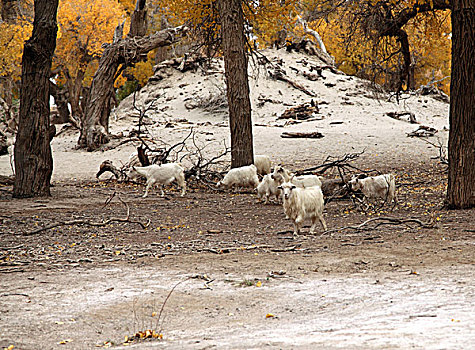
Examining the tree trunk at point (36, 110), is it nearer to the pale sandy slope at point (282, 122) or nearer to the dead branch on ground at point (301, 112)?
the pale sandy slope at point (282, 122)

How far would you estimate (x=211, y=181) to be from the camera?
14656 millimetres

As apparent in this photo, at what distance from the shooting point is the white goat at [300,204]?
26.2ft

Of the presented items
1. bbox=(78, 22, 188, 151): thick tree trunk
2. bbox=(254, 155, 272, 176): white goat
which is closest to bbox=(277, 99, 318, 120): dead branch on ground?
bbox=(78, 22, 188, 151): thick tree trunk

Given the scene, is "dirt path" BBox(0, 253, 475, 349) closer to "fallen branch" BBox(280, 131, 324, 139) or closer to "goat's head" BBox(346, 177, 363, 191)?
"goat's head" BBox(346, 177, 363, 191)

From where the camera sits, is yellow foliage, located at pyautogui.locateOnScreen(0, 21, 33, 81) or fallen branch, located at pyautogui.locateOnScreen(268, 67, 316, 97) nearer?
yellow foliage, located at pyautogui.locateOnScreen(0, 21, 33, 81)

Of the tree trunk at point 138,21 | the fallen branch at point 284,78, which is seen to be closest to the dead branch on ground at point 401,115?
the fallen branch at point 284,78

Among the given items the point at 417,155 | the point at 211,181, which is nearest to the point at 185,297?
the point at 211,181

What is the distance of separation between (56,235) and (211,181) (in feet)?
21.5

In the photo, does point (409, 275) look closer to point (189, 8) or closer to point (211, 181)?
point (211, 181)

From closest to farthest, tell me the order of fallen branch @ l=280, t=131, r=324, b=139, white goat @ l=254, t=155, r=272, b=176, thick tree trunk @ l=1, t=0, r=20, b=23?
white goat @ l=254, t=155, r=272, b=176
fallen branch @ l=280, t=131, r=324, b=139
thick tree trunk @ l=1, t=0, r=20, b=23

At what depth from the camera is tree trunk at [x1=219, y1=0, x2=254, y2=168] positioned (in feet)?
46.3

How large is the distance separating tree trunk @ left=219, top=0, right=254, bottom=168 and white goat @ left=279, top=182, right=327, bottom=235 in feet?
20.7

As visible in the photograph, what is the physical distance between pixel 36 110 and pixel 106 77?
9.68 metres

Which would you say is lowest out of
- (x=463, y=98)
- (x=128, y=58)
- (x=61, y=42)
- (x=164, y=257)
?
(x=164, y=257)
